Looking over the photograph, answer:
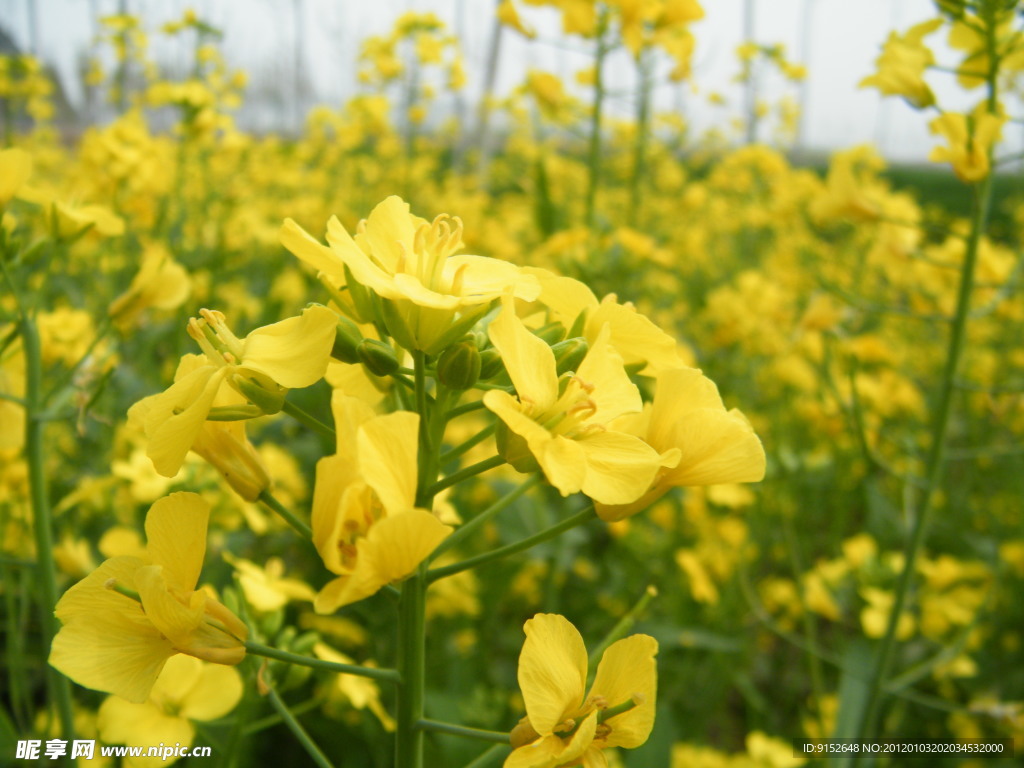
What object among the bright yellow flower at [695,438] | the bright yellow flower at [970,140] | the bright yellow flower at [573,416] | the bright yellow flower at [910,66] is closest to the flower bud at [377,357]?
the bright yellow flower at [573,416]

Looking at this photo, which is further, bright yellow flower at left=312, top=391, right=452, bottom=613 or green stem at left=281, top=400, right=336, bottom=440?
green stem at left=281, top=400, right=336, bottom=440

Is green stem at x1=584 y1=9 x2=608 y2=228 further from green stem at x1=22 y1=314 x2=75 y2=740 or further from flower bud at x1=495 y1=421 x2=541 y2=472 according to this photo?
flower bud at x1=495 y1=421 x2=541 y2=472

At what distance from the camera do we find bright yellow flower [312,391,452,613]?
19.8 inches

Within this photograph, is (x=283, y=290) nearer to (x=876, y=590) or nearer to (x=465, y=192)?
(x=876, y=590)

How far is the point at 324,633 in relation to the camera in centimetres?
203

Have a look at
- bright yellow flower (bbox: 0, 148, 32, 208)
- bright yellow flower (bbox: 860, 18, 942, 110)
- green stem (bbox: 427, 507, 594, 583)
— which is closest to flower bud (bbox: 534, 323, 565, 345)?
green stem (bbox: 427, 507, 594, 583)

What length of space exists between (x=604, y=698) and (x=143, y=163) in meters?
2.29

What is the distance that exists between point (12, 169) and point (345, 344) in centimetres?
70

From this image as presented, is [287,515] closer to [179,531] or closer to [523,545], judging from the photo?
[179,531]

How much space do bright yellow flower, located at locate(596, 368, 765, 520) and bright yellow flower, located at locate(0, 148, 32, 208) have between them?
35.6 inches

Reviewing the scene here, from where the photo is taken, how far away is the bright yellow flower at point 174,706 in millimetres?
850

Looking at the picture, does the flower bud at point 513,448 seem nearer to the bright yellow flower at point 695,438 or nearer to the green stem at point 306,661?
the bright yellow flower at point 695,438

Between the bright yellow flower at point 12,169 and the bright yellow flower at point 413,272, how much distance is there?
24.7 inches

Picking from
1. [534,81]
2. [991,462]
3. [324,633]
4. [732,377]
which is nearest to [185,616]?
[324,633]
